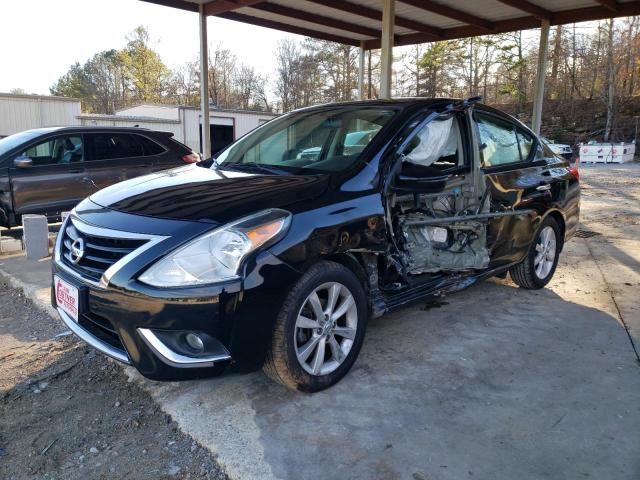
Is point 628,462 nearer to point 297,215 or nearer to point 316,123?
point 297,215

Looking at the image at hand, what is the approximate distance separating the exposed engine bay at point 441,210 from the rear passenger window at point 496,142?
25 cm

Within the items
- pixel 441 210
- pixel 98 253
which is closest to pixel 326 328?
pixel 98 253

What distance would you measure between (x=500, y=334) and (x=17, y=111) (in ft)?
73.3

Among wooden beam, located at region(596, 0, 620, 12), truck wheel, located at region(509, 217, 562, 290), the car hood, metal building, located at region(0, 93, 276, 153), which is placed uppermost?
wooden beam, located at region(596, 0, 620, 12)

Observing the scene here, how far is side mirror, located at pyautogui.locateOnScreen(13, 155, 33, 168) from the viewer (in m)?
6.40

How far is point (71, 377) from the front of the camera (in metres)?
3.07

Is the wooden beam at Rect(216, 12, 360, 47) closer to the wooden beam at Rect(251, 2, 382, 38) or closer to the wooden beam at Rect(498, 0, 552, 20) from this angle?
the wooden beam at Rect(251, 2, 382, 38)

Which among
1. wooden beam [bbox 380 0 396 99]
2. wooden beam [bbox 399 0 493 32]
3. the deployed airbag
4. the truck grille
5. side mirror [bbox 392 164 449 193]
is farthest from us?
wooden beam [bbox 399 0 493 32]

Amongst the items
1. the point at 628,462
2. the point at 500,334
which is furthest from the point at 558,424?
the point at 500,334

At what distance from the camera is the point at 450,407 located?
271 cm

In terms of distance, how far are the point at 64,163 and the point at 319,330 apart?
558 cm

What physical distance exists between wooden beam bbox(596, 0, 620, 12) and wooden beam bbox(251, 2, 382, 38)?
4.43 meters

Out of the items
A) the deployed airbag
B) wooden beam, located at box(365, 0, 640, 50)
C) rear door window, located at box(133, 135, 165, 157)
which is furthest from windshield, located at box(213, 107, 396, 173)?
wooden beam, located at box(365, 0, 640, 50)

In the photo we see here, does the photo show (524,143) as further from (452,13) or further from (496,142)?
(452,13)
